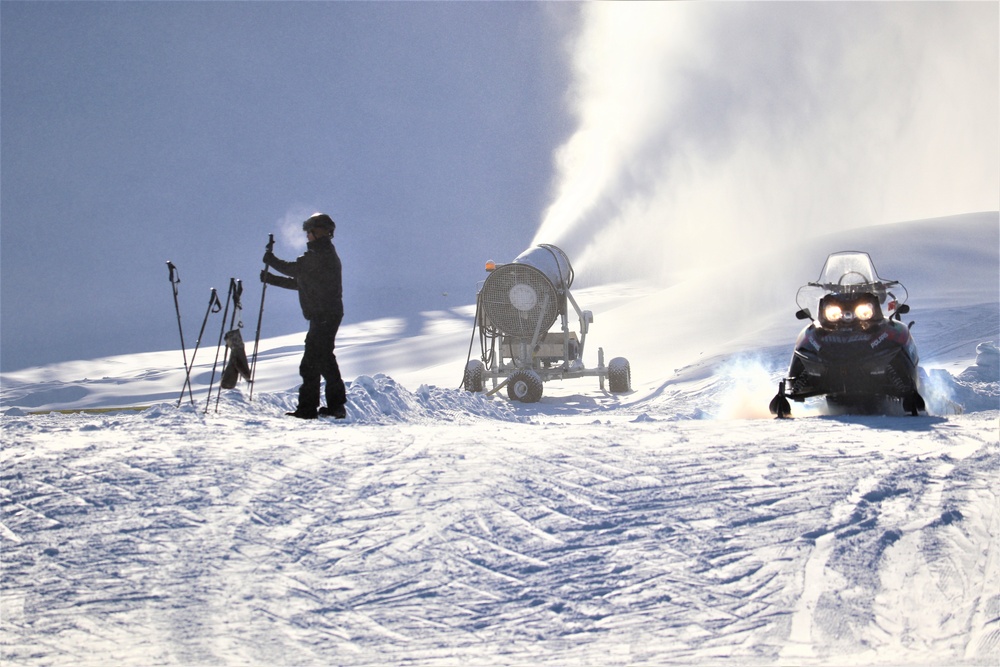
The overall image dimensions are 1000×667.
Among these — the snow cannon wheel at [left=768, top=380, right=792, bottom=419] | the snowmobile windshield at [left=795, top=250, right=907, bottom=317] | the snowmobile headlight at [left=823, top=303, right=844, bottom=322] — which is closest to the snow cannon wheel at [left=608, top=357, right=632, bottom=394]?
the snowmobile windshield at [left=795, top=250, right=907, bottom=317]

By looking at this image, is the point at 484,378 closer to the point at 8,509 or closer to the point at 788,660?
the point at 8,509

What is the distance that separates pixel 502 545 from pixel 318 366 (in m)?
4.76

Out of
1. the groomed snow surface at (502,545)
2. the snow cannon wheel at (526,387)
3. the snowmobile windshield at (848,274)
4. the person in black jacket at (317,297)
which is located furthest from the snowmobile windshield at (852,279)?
the snow cannon wheel at (526,387)

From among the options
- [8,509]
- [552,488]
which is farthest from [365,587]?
[8,509]

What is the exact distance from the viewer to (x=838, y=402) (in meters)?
9.50

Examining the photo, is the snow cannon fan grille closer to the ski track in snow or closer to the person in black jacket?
the person in black jacket

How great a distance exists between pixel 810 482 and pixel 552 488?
1.44 metres

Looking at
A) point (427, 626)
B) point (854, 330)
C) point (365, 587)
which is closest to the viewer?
point (427, 626)

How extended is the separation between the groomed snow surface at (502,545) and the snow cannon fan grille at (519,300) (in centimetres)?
1390

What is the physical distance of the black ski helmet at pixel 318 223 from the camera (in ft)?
28.9

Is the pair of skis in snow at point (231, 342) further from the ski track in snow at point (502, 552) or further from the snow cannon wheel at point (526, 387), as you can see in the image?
the snow cannon wheel at point (526, 387)

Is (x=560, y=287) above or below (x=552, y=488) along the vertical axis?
above

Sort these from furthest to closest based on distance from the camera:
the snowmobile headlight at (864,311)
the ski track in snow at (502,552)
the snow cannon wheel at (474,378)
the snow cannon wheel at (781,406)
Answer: the snow cannon wheel at (474,378) → the snow cannon wheel at (781,406) → the snowmobile headlight at (864,311) → the ski track in snow at (502,552)

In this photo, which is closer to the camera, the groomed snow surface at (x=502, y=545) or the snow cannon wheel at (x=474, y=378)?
the groomed snow surface at (x=502, y=545)
